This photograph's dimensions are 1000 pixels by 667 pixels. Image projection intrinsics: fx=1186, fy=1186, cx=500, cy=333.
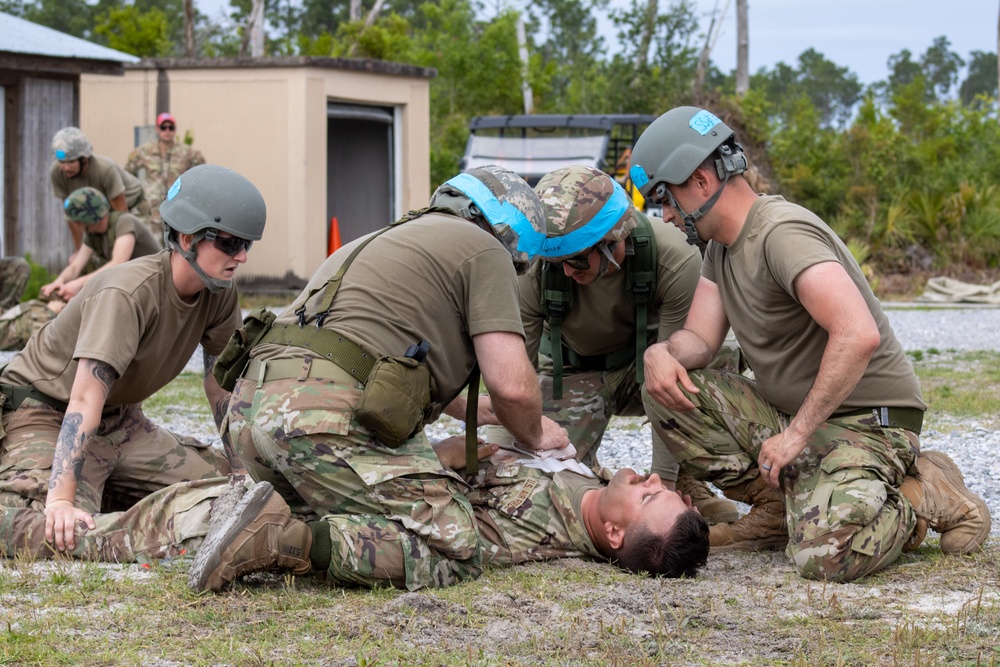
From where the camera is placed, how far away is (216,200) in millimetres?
4723

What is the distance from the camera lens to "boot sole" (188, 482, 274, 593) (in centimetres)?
380

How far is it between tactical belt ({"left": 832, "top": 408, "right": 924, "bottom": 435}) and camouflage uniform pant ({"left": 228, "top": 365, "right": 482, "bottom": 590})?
1609 millimetres

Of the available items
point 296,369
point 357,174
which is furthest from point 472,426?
point 357,174

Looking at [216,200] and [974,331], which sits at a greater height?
[216,200]

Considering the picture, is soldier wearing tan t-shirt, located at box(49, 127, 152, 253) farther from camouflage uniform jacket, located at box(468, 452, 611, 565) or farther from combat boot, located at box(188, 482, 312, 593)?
combat boot, located at box(188, 482, 312, 593)

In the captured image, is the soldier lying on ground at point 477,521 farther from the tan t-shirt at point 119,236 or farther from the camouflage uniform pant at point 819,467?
the tan t-shirt at point 119,236

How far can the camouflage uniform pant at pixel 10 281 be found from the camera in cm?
1308

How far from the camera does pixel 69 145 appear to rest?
1084cm

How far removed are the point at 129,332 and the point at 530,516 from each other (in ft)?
5.64

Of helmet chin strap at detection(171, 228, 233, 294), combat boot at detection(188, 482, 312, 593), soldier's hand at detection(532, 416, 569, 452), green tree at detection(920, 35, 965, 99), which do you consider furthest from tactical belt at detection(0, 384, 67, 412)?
green tree at detection(920, 35, 965, 99)

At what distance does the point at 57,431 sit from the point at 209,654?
82.0 inches

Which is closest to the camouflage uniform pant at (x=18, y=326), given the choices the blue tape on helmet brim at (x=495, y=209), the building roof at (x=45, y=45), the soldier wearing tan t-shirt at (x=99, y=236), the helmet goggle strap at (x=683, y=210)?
the soldier wearing tan t-shirt at (x=99, y=236)

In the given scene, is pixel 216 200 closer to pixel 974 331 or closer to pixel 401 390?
pixel 401 390

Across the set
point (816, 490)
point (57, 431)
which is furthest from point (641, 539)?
point (57, 431)
